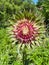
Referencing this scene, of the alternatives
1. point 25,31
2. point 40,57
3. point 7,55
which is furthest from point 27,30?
point 7,55

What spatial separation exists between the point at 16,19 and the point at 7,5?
31.1 m

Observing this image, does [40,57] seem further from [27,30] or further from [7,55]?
[27,30]

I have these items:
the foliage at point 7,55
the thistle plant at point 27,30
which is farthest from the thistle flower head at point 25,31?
the foliage at point 7,55

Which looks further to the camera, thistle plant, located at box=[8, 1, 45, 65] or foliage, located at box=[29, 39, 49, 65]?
foliage, located at box=[29, 39, 49, 65]

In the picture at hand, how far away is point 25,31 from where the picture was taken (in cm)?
304

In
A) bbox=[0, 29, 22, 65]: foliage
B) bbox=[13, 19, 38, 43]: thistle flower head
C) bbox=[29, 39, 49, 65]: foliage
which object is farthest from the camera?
bbox=[0, 29, 22, 65]: foliage

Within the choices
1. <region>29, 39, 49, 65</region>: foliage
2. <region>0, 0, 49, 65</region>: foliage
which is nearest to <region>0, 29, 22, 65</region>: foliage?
<region>0, 0, 49, 65</region>: foliage

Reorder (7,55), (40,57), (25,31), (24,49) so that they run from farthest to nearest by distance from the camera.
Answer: (7,55), (40,57), (24,49), (25,31)

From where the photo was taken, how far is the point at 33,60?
19.0ft

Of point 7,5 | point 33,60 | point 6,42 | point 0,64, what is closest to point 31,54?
point 33,60

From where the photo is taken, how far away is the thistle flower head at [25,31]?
3059mm

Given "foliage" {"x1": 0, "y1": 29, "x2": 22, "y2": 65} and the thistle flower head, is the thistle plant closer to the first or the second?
the thistle flower head

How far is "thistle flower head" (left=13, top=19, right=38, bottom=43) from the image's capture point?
3059mm

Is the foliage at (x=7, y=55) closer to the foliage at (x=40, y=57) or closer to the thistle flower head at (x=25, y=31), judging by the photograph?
the foliage at (x=40, y=57)
